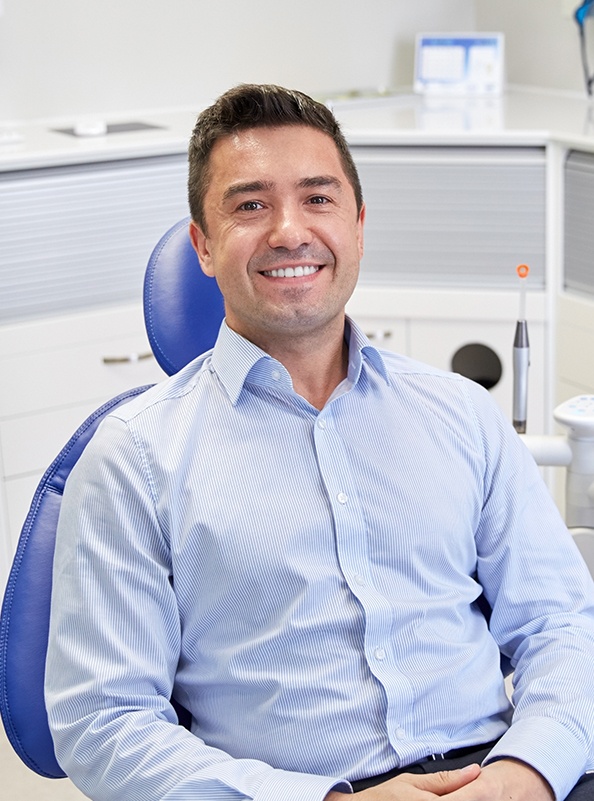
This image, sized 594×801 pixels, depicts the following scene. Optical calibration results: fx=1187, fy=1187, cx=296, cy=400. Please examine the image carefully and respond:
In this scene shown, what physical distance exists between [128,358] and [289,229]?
1.45 m

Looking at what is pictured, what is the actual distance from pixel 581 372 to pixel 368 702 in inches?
62.8

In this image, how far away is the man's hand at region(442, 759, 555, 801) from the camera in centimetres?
117

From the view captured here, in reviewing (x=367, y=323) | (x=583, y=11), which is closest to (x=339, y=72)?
(x=583, y=11)

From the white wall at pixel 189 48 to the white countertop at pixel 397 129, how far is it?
9cm

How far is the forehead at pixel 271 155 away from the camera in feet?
4.48

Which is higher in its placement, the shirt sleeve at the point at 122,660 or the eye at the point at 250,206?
the eye at the point at 250,206

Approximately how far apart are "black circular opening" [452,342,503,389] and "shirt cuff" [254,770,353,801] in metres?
1.89

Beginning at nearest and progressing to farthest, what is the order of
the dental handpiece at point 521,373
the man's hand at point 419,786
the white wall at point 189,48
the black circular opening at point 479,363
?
the man's hand at point 419,786 → the dental handpiece at point 521,373 → the black circular opening at point 479,363 → the white wall at point 189,48

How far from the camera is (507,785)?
119 centimetres

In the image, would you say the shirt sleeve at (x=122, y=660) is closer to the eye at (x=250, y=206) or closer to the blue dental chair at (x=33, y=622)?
the blue dental chair at (x=33, y=622)

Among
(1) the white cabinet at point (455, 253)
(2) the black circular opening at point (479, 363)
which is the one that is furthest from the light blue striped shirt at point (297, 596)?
(2) the black circular opening at point (479, 363)

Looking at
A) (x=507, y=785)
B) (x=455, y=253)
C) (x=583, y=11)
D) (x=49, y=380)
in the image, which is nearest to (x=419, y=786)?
(x=507, y=785)

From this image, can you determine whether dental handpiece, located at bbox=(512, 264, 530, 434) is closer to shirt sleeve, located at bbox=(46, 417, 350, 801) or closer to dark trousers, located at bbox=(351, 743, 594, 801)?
dark trousers, located at bbox=(351, 743, 594, 801)

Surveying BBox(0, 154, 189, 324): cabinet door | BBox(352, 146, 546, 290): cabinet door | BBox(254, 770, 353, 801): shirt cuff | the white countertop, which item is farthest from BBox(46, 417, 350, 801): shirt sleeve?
BBox(352, 146, 546, 290): cabinet door
